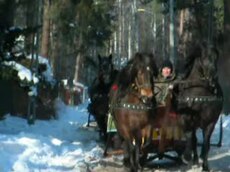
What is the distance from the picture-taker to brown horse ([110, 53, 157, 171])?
9.81 m

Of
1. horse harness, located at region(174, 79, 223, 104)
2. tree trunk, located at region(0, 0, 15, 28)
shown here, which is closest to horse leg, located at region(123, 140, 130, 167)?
horse harness, located at region(174, 79, 223, 104)

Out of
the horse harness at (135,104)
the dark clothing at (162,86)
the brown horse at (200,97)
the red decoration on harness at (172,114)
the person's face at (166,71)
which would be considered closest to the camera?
the horse harness at (135,104)

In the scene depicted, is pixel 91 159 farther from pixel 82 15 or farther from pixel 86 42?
pixel 86 42

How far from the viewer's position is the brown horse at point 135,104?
981cm

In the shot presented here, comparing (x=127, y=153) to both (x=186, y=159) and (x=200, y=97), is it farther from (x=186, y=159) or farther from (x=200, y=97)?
(x=200, y=97)

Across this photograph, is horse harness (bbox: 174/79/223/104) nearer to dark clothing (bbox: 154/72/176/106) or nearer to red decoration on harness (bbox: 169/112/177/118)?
dark clothing (bbox: 154/72/176/106)

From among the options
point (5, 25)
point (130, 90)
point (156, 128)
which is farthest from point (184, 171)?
point (5, 25)

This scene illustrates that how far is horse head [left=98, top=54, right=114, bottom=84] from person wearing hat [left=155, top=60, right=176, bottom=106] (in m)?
3.17

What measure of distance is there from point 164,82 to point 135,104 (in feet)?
4.63

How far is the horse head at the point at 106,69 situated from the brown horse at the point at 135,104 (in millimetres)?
4273

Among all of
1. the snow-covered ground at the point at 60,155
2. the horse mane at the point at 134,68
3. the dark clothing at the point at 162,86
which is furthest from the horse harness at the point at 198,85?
the horse mane at the point at 134,68

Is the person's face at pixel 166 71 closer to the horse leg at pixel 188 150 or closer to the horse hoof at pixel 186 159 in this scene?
the horse leg at pixel 188 150

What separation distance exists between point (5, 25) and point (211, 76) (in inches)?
217

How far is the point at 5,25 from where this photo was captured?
1451 cm
